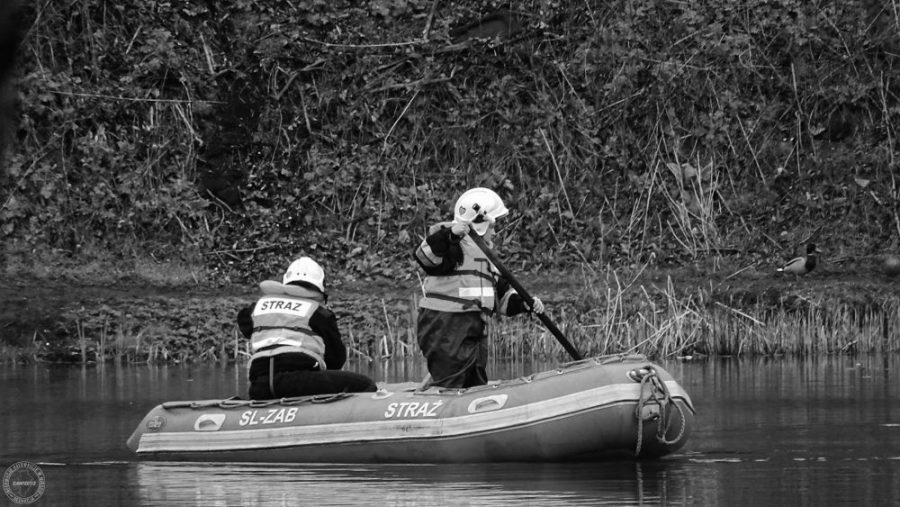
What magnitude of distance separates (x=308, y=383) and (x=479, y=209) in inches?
63.6

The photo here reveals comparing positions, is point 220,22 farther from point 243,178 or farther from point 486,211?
point 486,211

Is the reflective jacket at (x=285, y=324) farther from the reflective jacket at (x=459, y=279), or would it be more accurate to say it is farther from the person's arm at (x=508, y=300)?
the person's arm at (x=508, y=300)

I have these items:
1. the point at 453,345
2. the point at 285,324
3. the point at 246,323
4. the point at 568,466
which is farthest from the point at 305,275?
the point at 568,466

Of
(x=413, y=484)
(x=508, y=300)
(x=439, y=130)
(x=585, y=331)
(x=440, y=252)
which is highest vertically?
(x=439, y=130)

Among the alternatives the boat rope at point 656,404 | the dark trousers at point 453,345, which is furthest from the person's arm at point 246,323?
the boat rope at point 656,404

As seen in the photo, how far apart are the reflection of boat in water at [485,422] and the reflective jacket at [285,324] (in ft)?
1.15

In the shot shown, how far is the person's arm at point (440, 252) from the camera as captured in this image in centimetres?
902

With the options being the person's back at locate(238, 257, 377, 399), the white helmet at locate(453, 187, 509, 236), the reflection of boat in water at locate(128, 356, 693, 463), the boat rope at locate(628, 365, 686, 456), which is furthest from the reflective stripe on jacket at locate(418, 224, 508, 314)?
the boat rope at locate(628, 365, 686, 456)

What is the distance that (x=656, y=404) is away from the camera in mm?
8484

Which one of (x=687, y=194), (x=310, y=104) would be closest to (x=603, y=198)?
(x=687, y=194)

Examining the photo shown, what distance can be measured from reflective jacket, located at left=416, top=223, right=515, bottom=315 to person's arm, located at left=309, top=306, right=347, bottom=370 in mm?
608

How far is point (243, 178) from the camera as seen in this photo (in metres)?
21.6

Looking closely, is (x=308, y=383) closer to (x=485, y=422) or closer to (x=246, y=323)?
(x=246, y=323)

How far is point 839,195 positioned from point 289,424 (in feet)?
46.4
